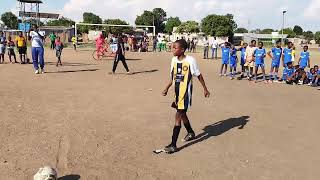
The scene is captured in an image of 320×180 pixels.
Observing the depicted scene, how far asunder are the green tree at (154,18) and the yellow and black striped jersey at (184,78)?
370 ft

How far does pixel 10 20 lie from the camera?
119 m

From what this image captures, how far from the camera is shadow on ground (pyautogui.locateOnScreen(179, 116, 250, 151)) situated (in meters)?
7.73

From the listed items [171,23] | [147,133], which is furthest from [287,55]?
[171,23]

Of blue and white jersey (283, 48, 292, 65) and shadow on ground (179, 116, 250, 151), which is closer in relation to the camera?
shadow on ground (179, 116, 250, 151)

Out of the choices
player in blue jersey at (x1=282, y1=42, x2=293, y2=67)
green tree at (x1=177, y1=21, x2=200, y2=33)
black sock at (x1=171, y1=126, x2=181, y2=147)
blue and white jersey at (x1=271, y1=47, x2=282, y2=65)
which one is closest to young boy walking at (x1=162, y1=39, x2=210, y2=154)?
black sock at (x1=171, y1=126, x2=181, y2=147)

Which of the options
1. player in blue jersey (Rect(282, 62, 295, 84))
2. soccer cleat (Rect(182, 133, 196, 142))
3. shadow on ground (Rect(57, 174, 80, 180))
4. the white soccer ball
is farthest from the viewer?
player in blue jersey (Rect(282, 62, 295, 84))

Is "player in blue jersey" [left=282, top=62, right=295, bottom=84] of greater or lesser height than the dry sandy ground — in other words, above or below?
above

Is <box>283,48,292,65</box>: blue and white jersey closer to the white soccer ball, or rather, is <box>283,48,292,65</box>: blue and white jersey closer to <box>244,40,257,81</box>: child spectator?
<box>244,40,257,81</box>: child spectator

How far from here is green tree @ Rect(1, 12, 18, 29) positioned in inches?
4496

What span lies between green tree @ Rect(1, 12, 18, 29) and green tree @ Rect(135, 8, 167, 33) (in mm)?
33247

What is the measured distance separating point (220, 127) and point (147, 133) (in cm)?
154

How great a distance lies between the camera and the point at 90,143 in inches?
283

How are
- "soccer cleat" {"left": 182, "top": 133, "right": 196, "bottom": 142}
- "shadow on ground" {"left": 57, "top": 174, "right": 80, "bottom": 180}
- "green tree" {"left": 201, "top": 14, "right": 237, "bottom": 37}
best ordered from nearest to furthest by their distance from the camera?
"shadow on ground" {"left": 57, "top": 174, "right": 80, "bottom": 180}, "soccer cleat" {"left": 182, "top": 133, "right": 196, "bottom": 142}, "green tree" {"left": 201, "top": 14, "right": 237, "bottom": 37}

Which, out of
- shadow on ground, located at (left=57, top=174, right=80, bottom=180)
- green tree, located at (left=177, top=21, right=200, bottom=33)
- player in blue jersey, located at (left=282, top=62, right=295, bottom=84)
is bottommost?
shadow on ground, located at (left=57, top=174, right=80, bottom=180)
